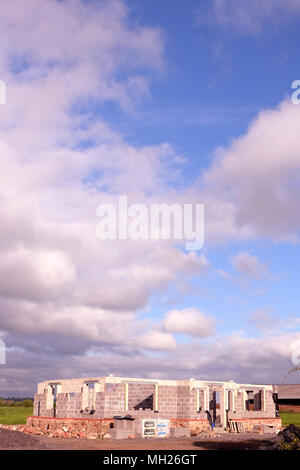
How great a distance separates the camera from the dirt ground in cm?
2620

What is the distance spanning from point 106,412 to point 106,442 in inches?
200

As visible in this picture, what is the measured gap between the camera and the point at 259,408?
45188 mm

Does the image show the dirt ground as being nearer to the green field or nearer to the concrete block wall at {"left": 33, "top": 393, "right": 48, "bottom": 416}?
the concrete block wall at {"left": 33, "top": 393, "right": 48, "bottom": 416}

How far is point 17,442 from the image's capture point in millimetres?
26812

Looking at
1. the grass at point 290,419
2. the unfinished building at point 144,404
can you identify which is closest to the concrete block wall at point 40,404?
the unfinished building at point 144,404

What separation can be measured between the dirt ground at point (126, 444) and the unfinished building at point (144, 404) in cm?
313

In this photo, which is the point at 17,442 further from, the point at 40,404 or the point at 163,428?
the point at 40,404

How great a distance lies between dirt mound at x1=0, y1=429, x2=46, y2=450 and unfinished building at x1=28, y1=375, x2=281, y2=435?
6618 millimetres

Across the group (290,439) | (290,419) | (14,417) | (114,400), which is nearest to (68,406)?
(114,400)

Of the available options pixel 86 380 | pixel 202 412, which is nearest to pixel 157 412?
pixel 202 412

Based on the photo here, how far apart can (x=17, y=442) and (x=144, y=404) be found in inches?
584
